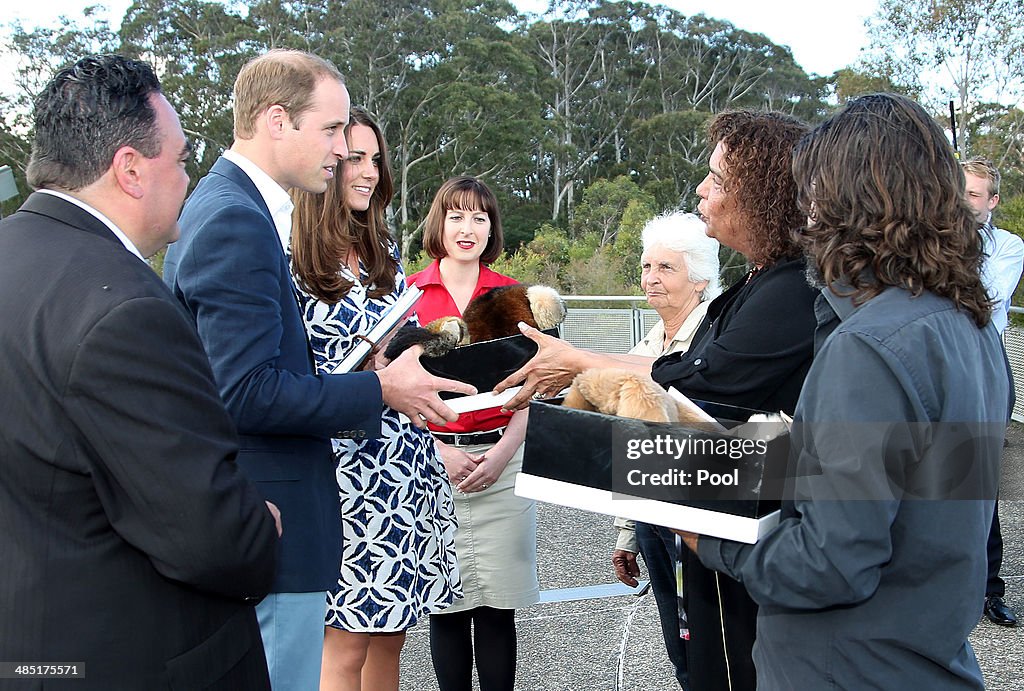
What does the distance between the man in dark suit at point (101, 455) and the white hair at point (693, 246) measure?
2089mm

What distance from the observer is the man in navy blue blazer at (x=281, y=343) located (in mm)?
1853

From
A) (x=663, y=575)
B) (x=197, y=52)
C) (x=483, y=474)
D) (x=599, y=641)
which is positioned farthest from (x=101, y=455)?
(x=197, y=52)

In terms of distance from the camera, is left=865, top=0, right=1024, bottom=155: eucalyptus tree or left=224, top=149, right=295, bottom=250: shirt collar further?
left=865, top=0, right=1024, bottom=155: eucalyptus tree

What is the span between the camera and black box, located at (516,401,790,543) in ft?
5.08

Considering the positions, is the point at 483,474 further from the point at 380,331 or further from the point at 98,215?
the point at 98,215

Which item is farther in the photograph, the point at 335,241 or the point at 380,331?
the point at 335,241

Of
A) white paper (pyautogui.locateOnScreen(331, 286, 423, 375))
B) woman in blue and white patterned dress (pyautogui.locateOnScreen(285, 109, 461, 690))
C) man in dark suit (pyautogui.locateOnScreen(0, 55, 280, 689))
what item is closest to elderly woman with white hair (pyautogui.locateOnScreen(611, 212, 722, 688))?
woman in blue and white patterned dress (pyautogui.locateOnScreen(285, 109, 461, 690))

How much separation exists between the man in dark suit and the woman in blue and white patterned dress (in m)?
1.05

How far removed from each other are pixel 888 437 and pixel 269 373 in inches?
45.9

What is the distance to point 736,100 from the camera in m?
46.1

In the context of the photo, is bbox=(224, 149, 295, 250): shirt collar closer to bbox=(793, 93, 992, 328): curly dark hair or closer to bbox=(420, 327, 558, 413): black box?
bbox=(420, 327, 558, 413): black box

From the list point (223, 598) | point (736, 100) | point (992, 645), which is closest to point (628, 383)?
point (223, 598)

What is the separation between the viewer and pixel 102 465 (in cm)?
135

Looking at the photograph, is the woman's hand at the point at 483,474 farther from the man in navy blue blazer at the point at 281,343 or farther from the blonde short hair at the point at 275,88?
the blonde short hair at the point at 275,88
